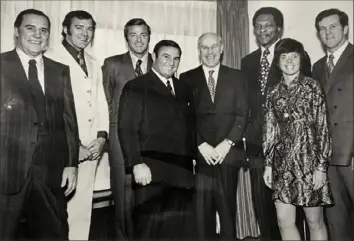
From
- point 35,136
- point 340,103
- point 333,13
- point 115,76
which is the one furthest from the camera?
point 333,13

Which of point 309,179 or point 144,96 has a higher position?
point 144,96

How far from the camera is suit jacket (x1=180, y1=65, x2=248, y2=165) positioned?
7.36 ft

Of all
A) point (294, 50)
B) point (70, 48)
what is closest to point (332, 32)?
point (294, 50)

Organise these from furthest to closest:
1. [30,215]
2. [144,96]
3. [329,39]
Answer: [329,39] → [144,96] → [30,215]

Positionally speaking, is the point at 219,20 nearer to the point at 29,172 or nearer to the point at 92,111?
the point at 92,111

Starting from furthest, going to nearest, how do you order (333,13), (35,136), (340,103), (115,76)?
(333,13)
(340,103)
(115,76)
(35,136)

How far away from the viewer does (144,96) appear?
7.25 ft

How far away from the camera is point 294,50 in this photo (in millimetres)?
2338

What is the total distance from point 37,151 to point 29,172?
11 centimetres

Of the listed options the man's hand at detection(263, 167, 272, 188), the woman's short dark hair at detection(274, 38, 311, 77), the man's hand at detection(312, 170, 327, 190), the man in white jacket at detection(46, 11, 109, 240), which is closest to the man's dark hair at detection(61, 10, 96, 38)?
the man in white jacket at detection(46, 11, 109, 240)

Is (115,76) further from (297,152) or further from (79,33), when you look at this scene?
(297,152)

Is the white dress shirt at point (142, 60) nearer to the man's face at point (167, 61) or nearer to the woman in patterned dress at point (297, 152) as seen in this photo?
the man's face at point (167, 61)

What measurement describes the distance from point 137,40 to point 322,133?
1.11 meters

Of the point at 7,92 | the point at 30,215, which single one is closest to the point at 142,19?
the point at 7,92
